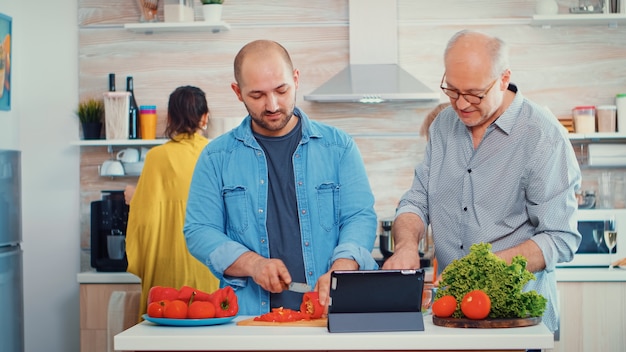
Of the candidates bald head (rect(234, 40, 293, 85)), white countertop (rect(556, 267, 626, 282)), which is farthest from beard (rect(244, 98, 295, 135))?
white countertop (rect(556, 267, 626, 282))

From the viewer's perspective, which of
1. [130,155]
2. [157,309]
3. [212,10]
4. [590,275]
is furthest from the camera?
[130,155]

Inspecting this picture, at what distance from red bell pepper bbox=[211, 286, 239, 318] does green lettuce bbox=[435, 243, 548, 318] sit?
564 mm

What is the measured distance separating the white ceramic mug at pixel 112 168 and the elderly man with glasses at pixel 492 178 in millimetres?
2510

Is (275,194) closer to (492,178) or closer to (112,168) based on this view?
(492,178)

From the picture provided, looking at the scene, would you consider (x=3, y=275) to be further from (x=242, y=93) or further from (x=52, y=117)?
(x=242, y=93)

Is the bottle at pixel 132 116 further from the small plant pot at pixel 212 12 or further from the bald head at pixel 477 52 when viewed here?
the bald head at pixel 477 52

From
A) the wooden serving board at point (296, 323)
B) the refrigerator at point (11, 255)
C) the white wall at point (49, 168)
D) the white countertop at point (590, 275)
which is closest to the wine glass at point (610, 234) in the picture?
the white countertop at point (590, 275)

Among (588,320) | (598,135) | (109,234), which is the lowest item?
(588,320)

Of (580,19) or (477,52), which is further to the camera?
(580,19)

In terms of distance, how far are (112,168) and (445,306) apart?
3.09 meters

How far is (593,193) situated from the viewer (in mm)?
4770

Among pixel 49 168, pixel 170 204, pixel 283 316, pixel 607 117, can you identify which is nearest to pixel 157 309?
pixel 283 316

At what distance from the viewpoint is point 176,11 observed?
16.2 ft

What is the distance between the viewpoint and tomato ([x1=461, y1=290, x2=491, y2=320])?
7.14 feet
